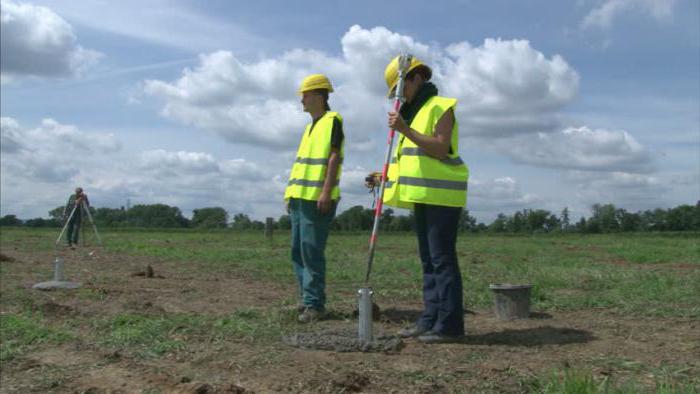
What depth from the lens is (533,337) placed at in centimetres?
485

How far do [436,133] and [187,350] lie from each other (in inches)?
83.6

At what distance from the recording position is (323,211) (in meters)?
5.76

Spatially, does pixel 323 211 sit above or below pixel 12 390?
above

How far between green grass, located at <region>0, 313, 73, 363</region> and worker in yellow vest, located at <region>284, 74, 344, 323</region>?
1.85 m

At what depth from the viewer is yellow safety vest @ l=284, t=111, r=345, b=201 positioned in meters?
5.81

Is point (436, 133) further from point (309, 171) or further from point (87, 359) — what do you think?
point (87, 359)

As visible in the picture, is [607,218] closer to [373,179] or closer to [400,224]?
[400,224]

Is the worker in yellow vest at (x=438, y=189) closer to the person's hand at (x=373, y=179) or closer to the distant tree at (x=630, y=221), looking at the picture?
the person's hand at (x=373, y=179)

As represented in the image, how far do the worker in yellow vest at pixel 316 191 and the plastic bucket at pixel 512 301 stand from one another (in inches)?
56.3

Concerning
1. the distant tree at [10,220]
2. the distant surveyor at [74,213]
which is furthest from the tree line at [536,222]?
the distant surveyor at [74,213]

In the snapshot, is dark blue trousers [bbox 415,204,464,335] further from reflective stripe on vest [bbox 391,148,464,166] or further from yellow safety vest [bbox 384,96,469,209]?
reflective stripe on vest [bbox 391,148,464,166]

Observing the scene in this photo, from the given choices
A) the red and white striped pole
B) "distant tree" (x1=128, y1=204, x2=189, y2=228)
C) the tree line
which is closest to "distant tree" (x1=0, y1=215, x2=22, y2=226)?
the tree line

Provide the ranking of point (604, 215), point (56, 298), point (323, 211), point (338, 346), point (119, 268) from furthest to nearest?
point (604, 215) → point (119, 268) → point (56, 298) → point (323, 211) → point (338, 346)

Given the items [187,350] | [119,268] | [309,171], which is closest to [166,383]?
[187,350]
